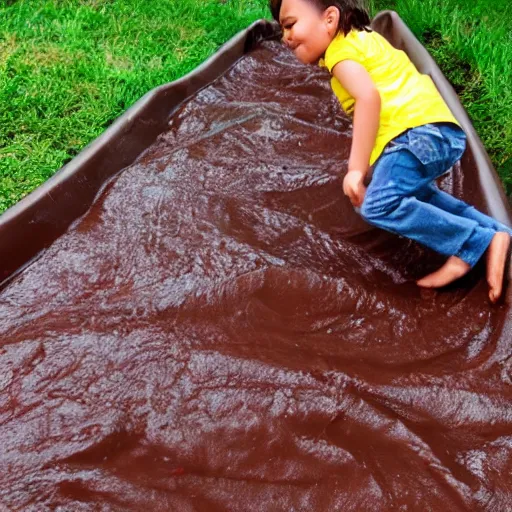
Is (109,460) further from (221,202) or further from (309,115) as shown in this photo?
(309,115)

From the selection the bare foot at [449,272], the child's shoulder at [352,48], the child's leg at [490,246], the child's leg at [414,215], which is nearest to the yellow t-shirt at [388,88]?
the child's shoulder at [352,48]

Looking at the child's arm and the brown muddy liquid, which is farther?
the child's arm

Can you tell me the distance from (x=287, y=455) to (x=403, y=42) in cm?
303

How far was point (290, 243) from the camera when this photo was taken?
2.38m

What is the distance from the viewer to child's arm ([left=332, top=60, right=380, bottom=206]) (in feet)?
6.74

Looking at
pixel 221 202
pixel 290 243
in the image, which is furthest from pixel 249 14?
pixel 290 243

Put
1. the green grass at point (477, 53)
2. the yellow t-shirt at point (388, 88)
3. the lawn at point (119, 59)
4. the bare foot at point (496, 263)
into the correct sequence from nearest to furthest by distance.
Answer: the bare foot at point (496, 263) → the yellow t-shirt at point (388, 88) → the lawn at point (119, 59) → the green grass at point (477, 53)

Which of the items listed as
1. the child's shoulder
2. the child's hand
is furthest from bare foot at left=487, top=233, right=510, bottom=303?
the child's shoulder

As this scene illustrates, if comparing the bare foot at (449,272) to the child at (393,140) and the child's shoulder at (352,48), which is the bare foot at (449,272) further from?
the child's shoulder at (352,48)

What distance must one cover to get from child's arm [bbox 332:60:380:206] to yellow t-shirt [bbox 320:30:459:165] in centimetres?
6

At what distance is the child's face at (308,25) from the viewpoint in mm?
2137

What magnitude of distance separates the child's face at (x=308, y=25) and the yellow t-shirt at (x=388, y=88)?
0.15ft

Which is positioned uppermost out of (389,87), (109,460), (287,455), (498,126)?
(389,87)

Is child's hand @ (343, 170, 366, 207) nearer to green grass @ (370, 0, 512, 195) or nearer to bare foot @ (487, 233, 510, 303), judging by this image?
bare foot @ (487, 233, 510, 303)
